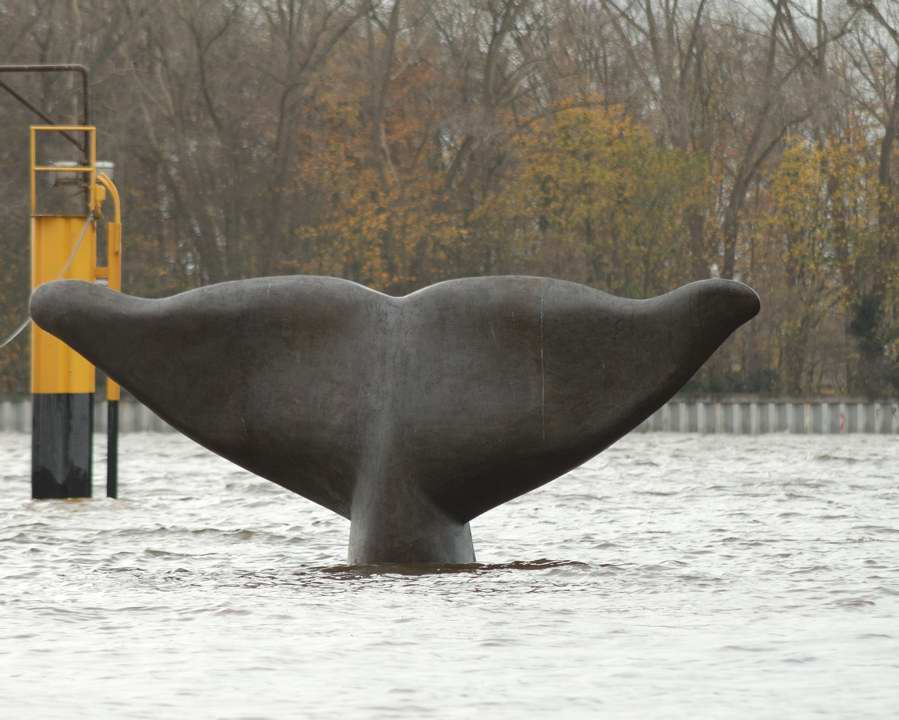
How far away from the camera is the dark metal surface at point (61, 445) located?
19.9 meters

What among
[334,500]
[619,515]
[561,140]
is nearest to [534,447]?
[334,500]

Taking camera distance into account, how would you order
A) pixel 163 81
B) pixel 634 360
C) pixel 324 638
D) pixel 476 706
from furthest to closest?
pixel 163 81, pixel 634 360, pixel 324 638, pixel 476 706

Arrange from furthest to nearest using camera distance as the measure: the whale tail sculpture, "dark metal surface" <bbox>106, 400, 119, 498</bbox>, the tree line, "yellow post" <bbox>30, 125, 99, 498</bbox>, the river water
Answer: the tree line, "dark metal surface" <bbox>106, 400, 119, 498</bbox>, "yellow post" <bbox>30, 125, 99, 498</bbox>, the whale tail sculpture, the river water

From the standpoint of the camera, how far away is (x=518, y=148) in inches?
2224

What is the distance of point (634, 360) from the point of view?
10016mm

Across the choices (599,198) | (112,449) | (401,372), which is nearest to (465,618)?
(401,372)

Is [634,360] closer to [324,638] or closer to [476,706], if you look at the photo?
[324,638]

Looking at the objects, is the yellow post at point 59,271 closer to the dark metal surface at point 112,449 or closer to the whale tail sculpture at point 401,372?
the dark metal surface at point 112,449

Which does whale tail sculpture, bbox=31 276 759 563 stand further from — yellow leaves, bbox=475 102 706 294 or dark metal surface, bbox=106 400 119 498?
yellow leaves, bbox=475 102 706 294

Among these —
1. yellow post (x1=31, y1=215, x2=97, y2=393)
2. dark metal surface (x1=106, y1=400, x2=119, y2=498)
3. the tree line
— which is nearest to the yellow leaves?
the tree line

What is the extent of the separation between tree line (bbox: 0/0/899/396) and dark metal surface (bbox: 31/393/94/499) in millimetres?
33435

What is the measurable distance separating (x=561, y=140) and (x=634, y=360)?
151 feet

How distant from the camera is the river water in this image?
289 inches

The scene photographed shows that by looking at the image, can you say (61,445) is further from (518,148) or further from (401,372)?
(518,148)
